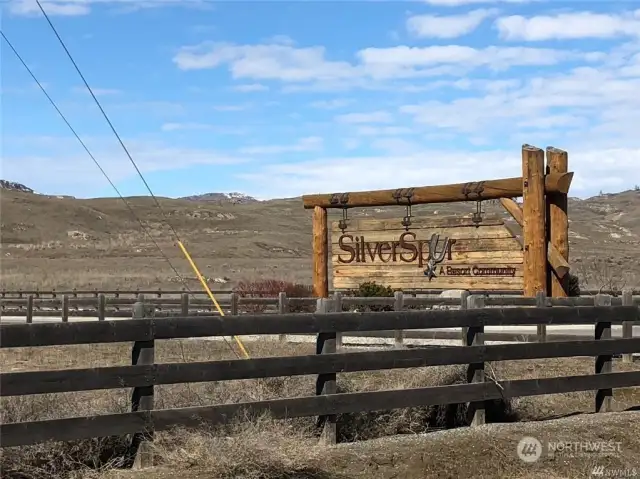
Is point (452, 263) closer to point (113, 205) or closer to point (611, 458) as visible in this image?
point (611, 458)

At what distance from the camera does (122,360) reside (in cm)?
1488

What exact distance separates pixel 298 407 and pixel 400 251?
9.64 meters

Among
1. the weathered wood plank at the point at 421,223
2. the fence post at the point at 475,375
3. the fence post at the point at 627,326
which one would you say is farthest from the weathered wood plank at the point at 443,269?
the fence post at the point at 475,375

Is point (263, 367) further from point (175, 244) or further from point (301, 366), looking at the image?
point (175, 244)

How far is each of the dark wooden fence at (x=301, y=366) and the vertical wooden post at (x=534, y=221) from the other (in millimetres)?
4516

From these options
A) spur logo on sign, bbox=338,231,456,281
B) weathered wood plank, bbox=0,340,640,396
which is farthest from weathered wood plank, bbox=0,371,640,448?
spur logo on sign, bbox=338,231,456,281

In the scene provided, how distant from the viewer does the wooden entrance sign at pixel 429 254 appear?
1461 cm

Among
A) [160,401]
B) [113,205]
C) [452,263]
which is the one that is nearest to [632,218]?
[113,205]

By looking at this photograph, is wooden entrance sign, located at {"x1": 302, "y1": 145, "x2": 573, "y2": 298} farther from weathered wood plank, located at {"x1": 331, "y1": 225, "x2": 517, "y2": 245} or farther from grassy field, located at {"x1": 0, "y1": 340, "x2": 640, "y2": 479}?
grassy field, located at {"x1": 0, "y1": 340, "x2": 640, "y2": 479}

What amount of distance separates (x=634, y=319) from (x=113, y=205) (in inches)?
4664

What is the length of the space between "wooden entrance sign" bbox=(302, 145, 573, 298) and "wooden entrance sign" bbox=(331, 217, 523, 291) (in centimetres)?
2

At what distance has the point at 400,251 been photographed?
16.2m

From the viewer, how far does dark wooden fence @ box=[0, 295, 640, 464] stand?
586 centimetres

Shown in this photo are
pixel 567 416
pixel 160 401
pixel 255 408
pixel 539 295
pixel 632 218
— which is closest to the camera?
pixel 255 408
